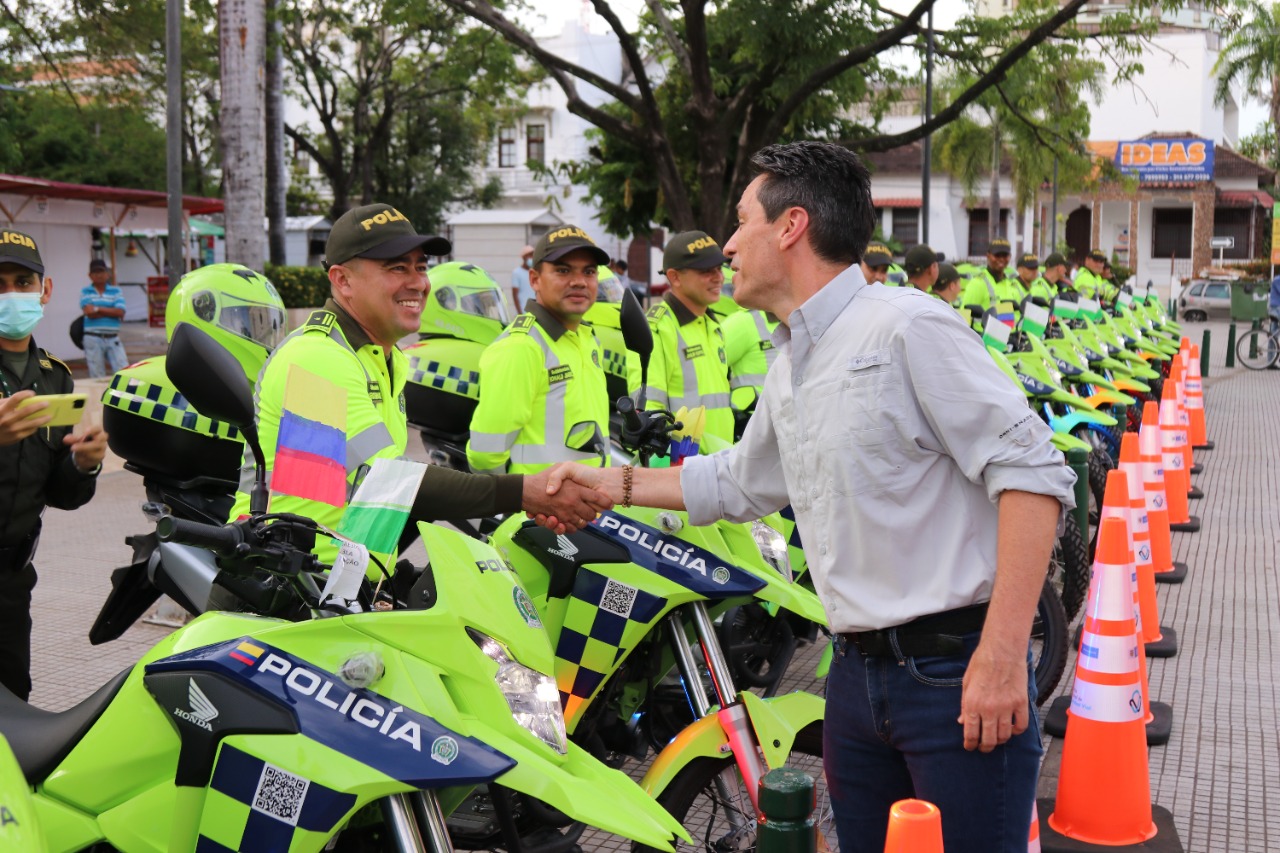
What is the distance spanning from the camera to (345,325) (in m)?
3.42

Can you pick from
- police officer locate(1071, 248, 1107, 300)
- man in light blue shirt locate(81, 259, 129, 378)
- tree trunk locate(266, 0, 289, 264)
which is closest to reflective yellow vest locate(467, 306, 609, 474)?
police officer locate(1071, 248, 1107, 300)

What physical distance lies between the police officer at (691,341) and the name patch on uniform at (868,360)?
408cm

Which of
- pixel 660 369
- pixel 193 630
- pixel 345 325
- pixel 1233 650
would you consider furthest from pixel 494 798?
pixel 1233 650

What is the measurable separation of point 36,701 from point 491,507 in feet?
11.8

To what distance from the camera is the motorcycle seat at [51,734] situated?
2.48 metres

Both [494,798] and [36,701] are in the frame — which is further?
[36,701]

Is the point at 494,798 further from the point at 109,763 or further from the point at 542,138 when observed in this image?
the point at 542,138

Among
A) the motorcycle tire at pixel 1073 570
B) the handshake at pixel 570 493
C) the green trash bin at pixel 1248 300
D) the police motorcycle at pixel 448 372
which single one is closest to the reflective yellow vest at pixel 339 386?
the handshake at pixel 570 493

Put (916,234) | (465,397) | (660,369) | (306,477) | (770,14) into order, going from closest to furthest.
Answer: (306,477)
(465,397)
(660,369)
(770,14)
(916,234)

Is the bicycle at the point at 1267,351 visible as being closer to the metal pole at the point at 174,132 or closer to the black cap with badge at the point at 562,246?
the metal pole at the point at 174,132

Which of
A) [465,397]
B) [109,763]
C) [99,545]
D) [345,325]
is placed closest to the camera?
A: [109,763]

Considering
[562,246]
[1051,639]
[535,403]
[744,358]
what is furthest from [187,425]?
[744,358]

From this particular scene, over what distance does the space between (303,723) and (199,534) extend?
386 mm

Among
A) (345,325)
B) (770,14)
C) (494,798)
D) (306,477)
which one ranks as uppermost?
(770,14)
